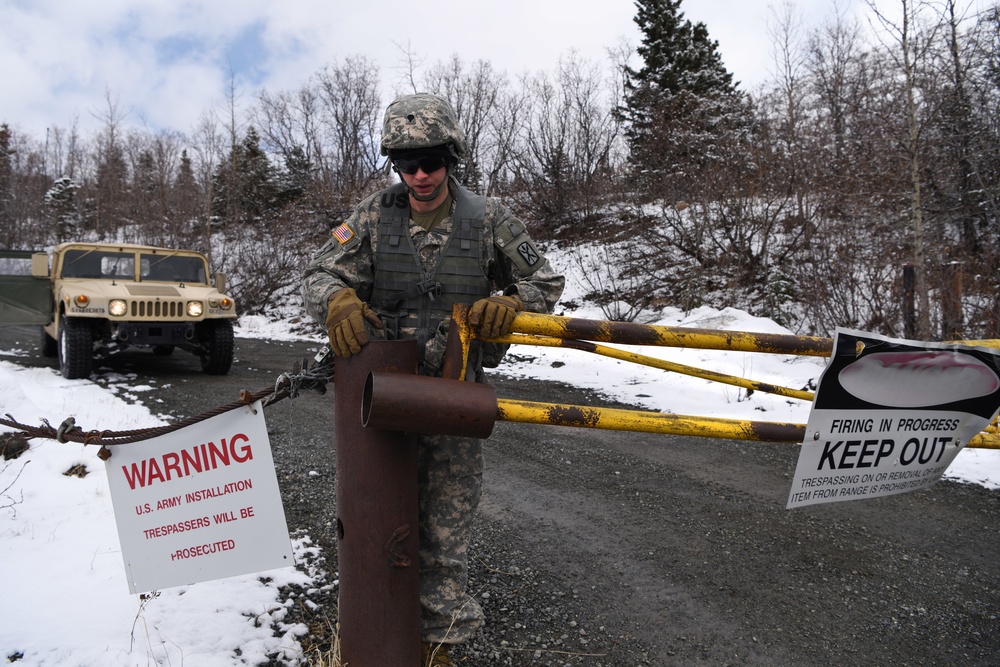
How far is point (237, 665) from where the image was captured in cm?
191

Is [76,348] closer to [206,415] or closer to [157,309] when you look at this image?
[157,309]

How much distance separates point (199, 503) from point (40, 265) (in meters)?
7.37

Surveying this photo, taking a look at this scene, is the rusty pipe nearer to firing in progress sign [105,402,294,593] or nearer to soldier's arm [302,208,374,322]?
firing in progress sign [105,402,294,593]

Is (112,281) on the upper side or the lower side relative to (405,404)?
upper

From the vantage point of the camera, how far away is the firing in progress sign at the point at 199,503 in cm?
165

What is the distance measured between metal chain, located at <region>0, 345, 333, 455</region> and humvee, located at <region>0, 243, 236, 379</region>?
238 inches

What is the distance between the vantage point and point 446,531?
200 cm

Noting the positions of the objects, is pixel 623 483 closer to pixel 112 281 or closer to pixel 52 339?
pixel 112 281

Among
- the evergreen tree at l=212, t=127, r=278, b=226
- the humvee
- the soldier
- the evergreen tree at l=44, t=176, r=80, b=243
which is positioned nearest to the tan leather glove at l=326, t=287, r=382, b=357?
the soldier

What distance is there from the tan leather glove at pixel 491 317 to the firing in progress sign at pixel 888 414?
0.88m

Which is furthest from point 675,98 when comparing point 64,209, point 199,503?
point 64,209

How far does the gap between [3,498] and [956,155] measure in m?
12.2

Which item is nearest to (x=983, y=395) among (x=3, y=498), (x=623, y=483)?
(x=623, y=483)

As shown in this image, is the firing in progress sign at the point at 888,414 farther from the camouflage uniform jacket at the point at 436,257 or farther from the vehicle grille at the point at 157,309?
the vehicle grille at the point at 157,309
